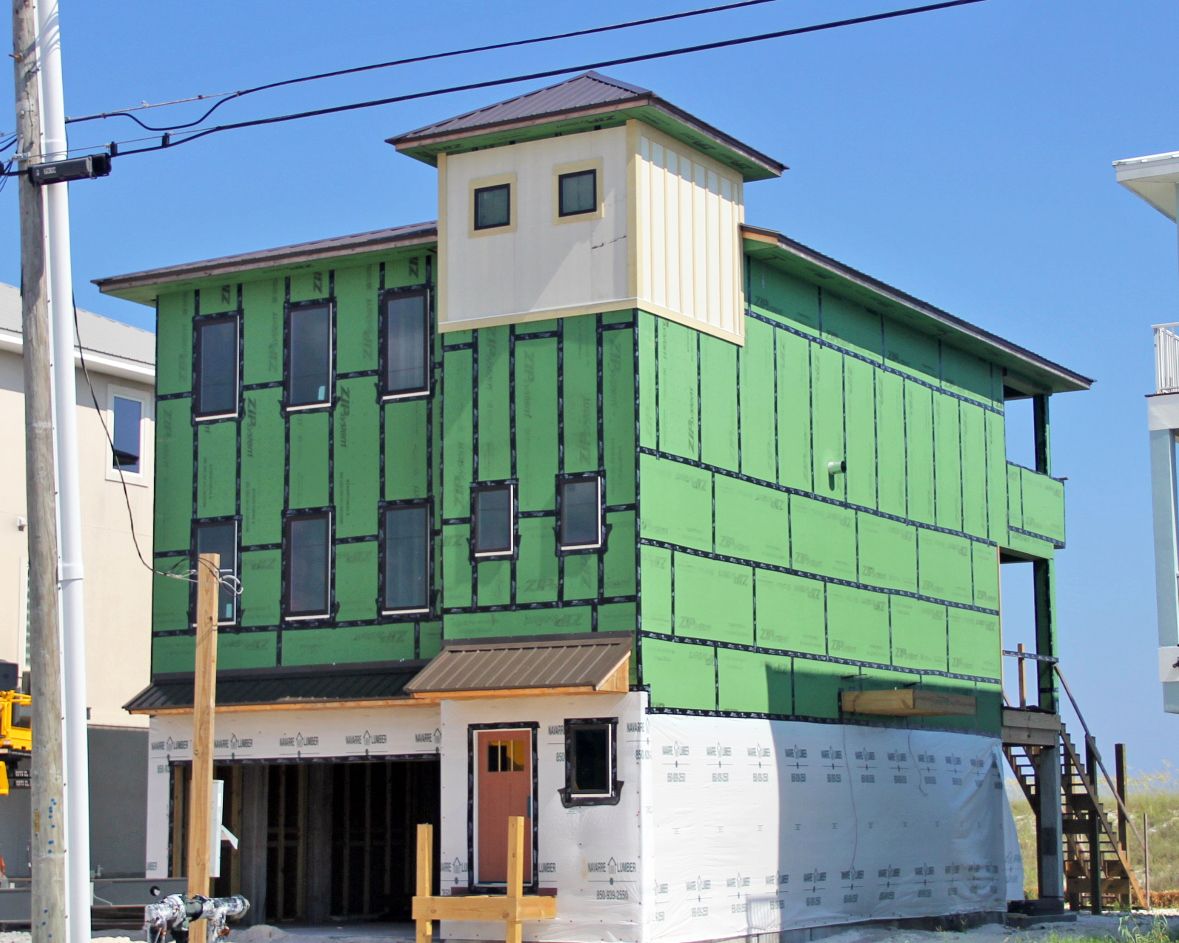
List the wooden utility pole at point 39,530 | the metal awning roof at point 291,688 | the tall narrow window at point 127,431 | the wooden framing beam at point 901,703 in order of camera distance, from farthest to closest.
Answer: the tall narrow window at point 127,431
the wooden framing beam at point 901,703
the metal awning roof at point 291,688
the wooden utility pole at point 39,530

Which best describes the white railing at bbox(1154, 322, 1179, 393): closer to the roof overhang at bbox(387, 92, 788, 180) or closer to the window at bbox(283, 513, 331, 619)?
the roof overhang at bbox(387, 92, 788, 180)

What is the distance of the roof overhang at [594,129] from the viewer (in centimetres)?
2658

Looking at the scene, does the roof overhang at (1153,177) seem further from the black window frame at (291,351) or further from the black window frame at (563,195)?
the black window frame at (291,351)

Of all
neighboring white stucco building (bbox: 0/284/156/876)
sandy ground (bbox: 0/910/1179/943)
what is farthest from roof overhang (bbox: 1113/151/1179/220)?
neighboring white stucco building (bbox: 0/284/156/876)

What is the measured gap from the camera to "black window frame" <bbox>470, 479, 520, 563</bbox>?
27.0 metres

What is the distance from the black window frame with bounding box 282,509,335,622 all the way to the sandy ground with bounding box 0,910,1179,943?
461cm

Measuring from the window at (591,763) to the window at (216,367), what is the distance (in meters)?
8.25

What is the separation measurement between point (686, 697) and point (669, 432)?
12.0 feet

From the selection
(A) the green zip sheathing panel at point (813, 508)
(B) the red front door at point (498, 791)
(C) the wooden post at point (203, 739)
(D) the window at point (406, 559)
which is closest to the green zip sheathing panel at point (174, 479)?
(D) the window at point (406, 559)

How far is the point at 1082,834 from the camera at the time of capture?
38.2 metres

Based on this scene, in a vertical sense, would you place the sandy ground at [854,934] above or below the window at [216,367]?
below

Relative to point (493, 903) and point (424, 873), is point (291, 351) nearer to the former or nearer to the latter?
point (424, 873)

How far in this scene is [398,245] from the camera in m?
28.9

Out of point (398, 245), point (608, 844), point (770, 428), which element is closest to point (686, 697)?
point (608, 844)
